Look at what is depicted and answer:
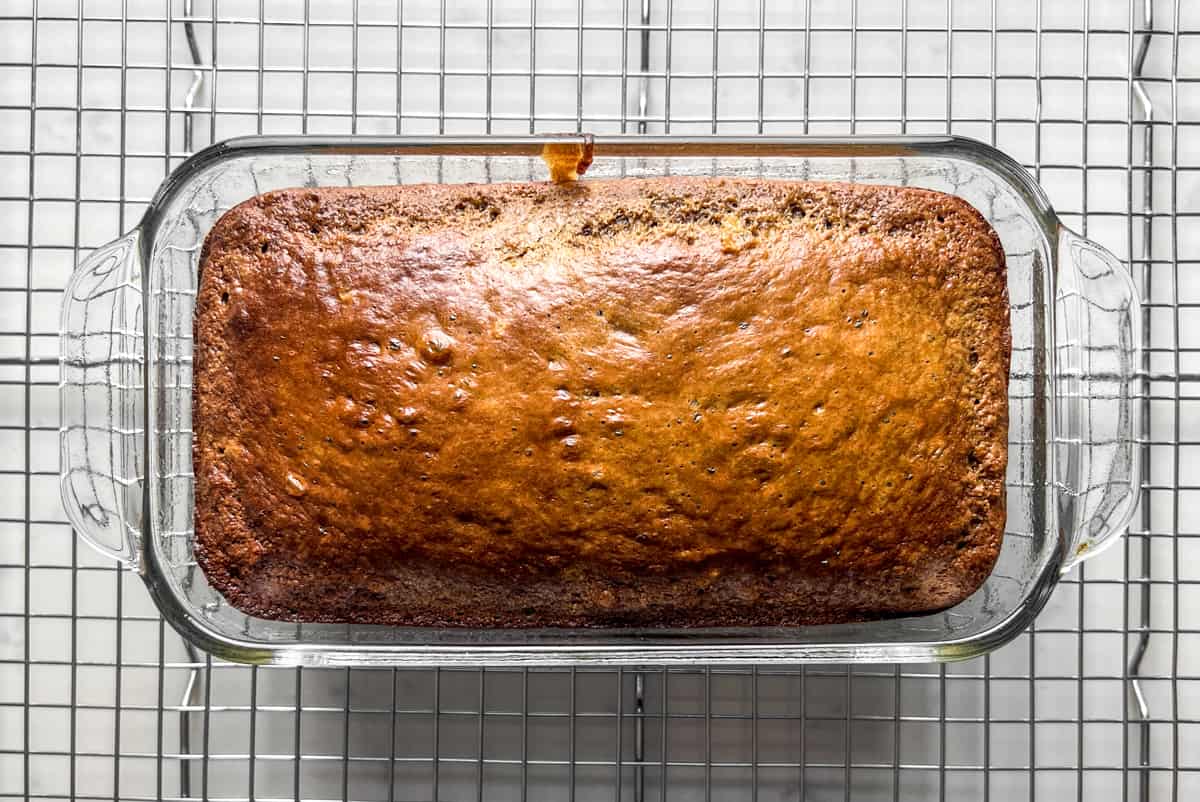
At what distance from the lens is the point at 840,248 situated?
1.05m

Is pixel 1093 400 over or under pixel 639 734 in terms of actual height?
over

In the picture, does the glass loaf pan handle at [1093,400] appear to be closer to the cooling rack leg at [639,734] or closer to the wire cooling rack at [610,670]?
the wire cooling rack at [610,670]

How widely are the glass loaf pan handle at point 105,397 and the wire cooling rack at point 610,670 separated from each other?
24cm

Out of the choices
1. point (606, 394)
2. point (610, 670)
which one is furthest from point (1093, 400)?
point (610, 670)

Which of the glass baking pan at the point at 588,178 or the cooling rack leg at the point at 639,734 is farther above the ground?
the glass baking pan at the point at 588,178

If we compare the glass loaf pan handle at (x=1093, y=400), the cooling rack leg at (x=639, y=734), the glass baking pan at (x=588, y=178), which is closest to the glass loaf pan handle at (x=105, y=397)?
the glass baking pan at (x=588, y=178)

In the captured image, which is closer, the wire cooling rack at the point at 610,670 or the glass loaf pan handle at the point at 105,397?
the glass loaf pan handle at the point at 105,397

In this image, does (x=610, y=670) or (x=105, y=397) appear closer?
(x=105, y=397)

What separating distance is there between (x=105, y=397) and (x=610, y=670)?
73 cm

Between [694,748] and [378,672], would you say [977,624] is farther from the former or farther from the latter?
[378,672]

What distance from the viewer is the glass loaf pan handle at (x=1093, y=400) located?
104 cm

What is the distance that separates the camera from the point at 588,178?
1109 mm

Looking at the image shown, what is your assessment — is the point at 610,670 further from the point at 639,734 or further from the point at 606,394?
the point at 606,394

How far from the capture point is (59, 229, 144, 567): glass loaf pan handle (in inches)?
41.1
